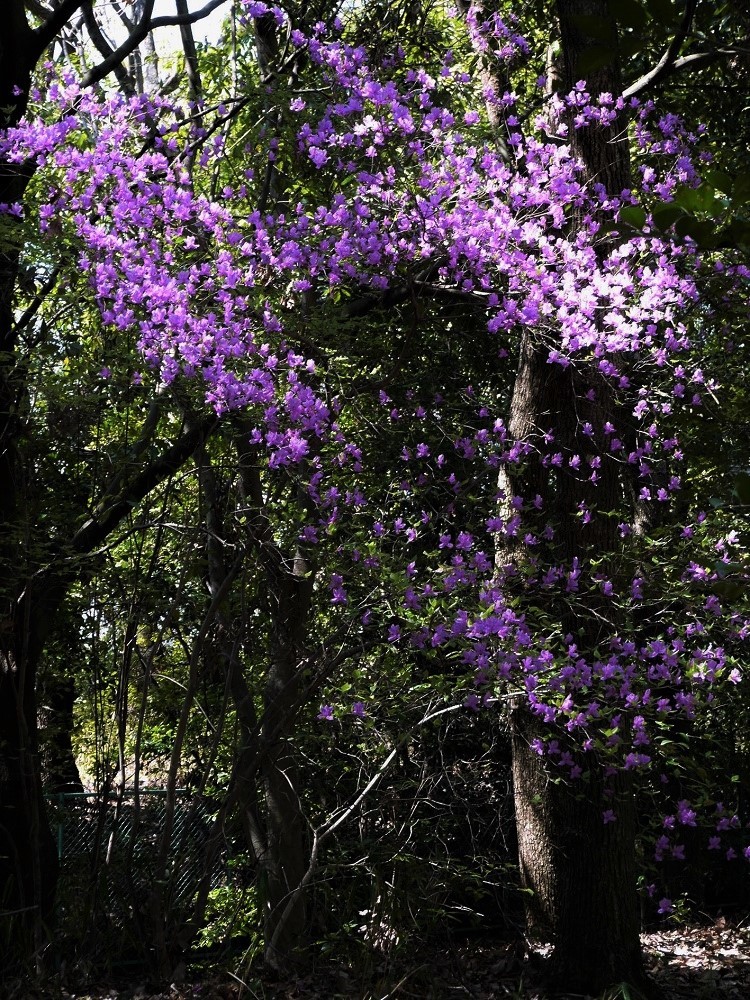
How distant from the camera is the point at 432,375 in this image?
20.6 feet

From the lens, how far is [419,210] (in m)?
4.38

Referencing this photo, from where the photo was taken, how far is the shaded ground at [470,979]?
4059 mm

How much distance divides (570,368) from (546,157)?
3.53 feet

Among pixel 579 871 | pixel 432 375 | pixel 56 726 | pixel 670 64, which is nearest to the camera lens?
pixel 670 64

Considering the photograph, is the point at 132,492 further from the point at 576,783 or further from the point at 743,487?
the point at 743,487

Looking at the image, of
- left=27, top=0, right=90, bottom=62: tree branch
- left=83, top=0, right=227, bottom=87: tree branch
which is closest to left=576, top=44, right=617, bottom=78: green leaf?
left=83, top=0, right=227, bottom=87: tree branch

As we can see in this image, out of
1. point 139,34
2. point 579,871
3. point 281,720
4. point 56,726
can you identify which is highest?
point 139,34

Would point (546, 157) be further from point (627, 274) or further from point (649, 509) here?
point (649, 509)

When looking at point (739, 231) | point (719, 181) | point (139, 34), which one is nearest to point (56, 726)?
point (139, 34)

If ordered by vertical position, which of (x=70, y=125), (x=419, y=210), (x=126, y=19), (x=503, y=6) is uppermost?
(x=126, y=19)

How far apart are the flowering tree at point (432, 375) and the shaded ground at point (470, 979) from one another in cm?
31

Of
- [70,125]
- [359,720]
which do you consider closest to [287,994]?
[359,720]

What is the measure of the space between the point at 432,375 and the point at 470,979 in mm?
3284

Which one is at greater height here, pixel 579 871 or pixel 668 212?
pixel 668 212
